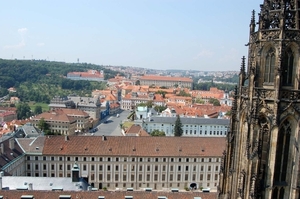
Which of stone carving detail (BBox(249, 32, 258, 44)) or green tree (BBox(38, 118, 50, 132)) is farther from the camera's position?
green tree (BBox(38, 118, 50, 132))

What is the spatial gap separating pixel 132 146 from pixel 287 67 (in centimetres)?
5311

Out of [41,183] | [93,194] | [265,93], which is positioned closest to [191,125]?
[41,183]

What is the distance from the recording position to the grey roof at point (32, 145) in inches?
2581

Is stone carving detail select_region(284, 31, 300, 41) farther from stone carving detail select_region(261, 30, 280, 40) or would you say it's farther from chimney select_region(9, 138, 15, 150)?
chimney select_region(9, 138, 15, 150)

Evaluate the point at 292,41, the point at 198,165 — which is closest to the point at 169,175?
the point at 198,165

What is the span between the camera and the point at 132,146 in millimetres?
66625

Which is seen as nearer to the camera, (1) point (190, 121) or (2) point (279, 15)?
(2) point (279, 15)

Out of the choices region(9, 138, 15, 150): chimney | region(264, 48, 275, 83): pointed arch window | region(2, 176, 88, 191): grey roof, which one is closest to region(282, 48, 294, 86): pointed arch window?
region(264, 48, 275, 83): pointed arch window

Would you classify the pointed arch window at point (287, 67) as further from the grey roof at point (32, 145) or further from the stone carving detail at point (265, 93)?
the grey roof at point (32, 145)

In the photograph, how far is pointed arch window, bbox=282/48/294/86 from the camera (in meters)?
15.6

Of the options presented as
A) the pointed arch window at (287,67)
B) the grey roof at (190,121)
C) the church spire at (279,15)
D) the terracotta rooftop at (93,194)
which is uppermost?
the church spire at (279,15)

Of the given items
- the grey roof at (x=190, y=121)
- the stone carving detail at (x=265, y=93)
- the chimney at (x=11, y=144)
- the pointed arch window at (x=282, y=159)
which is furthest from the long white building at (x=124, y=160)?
the stone carving detail at (x=265, y=93)

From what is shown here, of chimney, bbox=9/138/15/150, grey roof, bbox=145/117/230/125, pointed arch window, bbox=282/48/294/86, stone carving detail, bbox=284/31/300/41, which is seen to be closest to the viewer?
stone carving detail, bbox=284/31/300/41

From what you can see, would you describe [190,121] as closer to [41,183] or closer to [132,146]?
[132,146]
